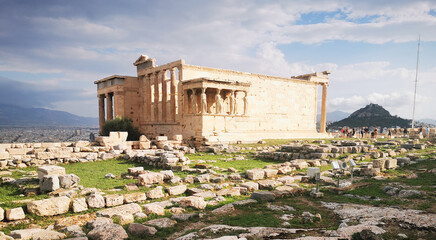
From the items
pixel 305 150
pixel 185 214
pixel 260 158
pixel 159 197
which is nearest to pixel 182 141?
pixel 260 158

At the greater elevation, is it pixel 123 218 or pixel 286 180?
pixel 123 218

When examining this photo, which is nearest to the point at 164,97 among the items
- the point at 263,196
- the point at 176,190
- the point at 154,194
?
the point at 176,190

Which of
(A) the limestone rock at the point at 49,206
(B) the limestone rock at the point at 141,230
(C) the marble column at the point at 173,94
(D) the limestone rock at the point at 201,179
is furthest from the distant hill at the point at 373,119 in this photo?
(B) the limestone rock at the point at 141,230

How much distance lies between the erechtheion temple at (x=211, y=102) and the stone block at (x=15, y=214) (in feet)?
56.4

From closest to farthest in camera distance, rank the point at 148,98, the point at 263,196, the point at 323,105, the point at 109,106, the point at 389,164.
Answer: the point at 263,196, the point at 389,164, the point at 148,98, the point at 109,106, the point at 323,105

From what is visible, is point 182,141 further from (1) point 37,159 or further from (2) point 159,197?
(2) point 159,197

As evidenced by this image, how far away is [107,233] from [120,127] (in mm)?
24183

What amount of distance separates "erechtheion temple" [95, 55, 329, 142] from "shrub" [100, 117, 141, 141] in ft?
6.26

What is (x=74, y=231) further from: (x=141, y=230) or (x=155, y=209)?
(x=155, y=209)

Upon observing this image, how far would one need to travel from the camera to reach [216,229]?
576 cm

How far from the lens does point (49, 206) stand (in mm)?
7301

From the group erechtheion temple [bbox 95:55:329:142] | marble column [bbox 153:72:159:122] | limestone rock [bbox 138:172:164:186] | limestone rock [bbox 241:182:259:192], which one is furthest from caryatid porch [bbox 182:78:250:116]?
limestone rock [bbox 241:182:259:192]

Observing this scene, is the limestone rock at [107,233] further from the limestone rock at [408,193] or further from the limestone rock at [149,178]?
the limestone rock at [408,193]

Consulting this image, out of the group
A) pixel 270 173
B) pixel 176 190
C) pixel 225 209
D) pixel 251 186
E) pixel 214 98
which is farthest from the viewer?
pixel 214 98
